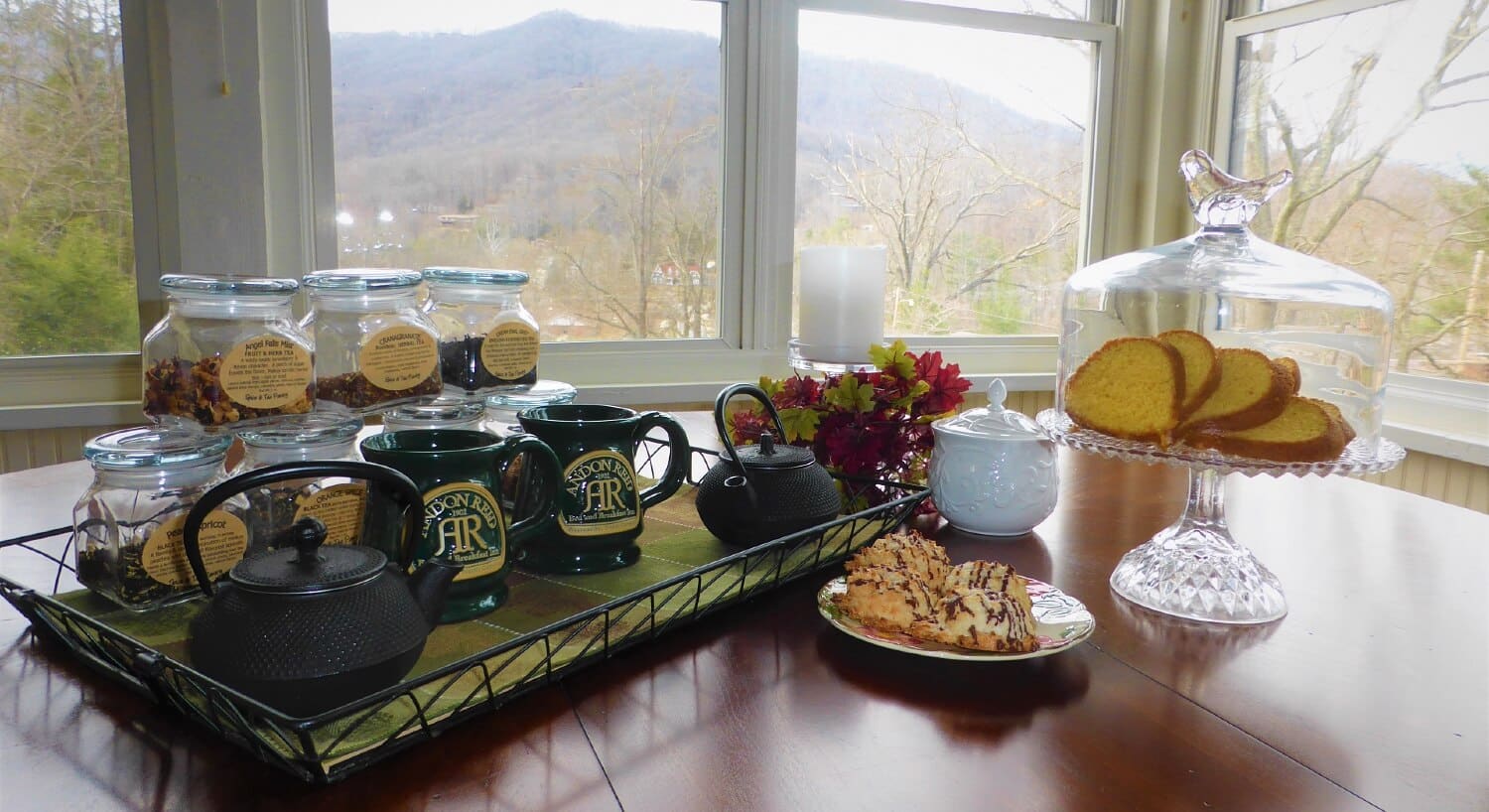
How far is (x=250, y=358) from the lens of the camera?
2.45 feet

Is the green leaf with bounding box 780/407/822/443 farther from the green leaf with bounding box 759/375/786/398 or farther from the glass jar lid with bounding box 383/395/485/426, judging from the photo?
the glass jar lid with bounding box 383/395/485/426

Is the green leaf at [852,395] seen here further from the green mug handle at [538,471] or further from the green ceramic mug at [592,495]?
the green mug handle at [538,471]

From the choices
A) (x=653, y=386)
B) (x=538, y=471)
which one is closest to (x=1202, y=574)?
(x=538, y=471)

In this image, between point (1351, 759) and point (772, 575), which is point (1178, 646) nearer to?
point (1351, 759)

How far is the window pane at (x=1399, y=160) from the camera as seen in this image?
2121 mm

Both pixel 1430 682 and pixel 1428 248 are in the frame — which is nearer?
pixel 1430 682

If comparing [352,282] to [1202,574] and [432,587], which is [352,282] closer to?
[432,587]

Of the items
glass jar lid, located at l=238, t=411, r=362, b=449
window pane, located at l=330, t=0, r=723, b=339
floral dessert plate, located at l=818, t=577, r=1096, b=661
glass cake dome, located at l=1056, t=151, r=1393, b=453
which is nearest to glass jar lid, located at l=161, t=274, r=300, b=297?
glass jar lid, located at l=238, t=411, r=362, b=449

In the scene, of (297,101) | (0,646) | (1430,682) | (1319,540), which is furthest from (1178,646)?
(297,101)

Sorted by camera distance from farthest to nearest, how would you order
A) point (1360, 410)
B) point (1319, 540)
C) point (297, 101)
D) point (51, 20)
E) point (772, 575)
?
point (297, 101)
point (51, 20)
point (1319, 540)
point (1360, 410)
point (772, 575)

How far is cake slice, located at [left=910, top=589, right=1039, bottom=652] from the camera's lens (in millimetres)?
692

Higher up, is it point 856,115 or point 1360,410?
A: point 856,115

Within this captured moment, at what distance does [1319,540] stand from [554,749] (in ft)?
3.00

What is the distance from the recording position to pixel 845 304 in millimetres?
1284
